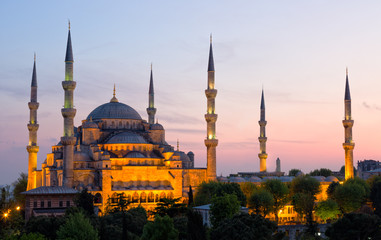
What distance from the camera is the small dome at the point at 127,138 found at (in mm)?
53875

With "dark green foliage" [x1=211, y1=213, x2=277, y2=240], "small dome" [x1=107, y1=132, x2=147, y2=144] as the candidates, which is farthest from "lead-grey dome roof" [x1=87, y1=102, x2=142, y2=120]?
"dark green foliage" [x1=211, y1=213, x2=277, y2=240]

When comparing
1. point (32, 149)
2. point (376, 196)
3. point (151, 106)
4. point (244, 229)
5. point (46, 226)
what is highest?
point (151, 106)

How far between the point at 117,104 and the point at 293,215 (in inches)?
803

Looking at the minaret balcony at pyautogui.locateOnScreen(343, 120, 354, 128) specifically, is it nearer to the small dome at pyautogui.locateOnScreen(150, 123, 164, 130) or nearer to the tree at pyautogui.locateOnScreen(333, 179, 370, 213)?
the tree at pyautogui.locateOnScreen(333, 179, 370, 213)

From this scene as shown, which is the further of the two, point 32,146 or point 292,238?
point 32,146

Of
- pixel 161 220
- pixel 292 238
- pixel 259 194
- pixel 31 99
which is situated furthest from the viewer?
pixel 31 99

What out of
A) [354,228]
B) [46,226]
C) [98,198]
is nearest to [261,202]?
[98,198]

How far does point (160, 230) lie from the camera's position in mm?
27797

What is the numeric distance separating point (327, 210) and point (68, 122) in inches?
887

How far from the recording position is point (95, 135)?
54.5 m

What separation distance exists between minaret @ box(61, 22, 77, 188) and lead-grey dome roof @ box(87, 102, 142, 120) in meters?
7.85

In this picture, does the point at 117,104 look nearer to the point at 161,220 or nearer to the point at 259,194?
the point at 259,194

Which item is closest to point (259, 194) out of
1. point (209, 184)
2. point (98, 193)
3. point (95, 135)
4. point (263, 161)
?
point (209, 184)

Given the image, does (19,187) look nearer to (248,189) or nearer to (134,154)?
(134,154)
